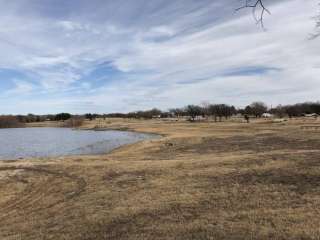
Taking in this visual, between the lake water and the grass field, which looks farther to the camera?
the lake water

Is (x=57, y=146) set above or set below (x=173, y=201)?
below

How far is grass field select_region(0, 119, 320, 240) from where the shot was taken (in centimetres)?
985

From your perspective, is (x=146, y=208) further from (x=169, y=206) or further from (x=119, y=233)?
(x=119, y=233)

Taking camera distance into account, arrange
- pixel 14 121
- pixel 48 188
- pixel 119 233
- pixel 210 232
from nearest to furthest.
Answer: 1. pixel 210 232
2. pixel 119 233
3. pixel 48 188
4. pixel 14 121

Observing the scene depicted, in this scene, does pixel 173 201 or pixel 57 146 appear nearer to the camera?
pixel 173 201

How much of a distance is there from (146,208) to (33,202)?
5602 millimetres

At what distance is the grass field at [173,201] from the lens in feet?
32.3

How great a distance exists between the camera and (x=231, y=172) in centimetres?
1642

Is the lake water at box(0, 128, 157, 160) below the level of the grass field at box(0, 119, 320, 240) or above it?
below

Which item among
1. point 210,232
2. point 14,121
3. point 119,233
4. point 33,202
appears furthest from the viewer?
point 14,121

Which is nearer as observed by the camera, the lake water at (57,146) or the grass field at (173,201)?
the grass field at (173,201)

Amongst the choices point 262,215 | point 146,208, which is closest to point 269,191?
point 262,215

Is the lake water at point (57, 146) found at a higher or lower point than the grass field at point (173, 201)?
lower

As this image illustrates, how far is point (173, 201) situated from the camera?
12.8 meters
